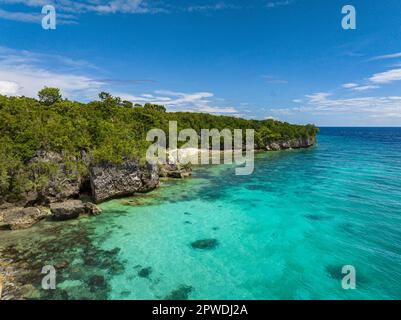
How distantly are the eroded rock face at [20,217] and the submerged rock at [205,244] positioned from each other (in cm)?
1290

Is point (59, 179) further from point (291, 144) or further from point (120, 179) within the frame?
point (291, 144)

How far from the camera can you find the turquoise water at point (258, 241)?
43.8 ft

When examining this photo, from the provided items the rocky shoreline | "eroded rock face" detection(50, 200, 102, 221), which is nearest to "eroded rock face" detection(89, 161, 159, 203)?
the rocky shoreline

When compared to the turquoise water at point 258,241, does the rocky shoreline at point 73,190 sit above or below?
above

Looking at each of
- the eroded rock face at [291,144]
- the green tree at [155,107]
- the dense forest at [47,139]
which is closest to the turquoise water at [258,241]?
the dense forest at [47,139]

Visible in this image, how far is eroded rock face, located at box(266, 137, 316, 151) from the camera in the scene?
3161 inches

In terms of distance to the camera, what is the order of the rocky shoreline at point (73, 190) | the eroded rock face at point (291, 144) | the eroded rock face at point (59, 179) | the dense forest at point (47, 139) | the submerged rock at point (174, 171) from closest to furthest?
1. the rocky shoreline at point (73, 190)
2. the dense forest at point (47, 139)
3. the eroded rock face at point (59, 179)
4. the submerged rock at point (174, 171)
5. the eroded rock face at point (291, 144)

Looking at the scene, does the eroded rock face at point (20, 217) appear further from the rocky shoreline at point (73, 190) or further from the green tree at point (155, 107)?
the green tree at point (155, 107)

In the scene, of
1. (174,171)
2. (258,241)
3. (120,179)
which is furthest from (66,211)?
(174,171)

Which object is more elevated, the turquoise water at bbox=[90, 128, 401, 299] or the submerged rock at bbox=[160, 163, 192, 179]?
the submerged rock at bbox=[160, 163, 192, 179]

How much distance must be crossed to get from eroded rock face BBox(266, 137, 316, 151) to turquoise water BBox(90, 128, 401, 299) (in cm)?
4684

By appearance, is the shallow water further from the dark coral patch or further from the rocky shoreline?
the rocky shoreline

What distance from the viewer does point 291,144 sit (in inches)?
3359
